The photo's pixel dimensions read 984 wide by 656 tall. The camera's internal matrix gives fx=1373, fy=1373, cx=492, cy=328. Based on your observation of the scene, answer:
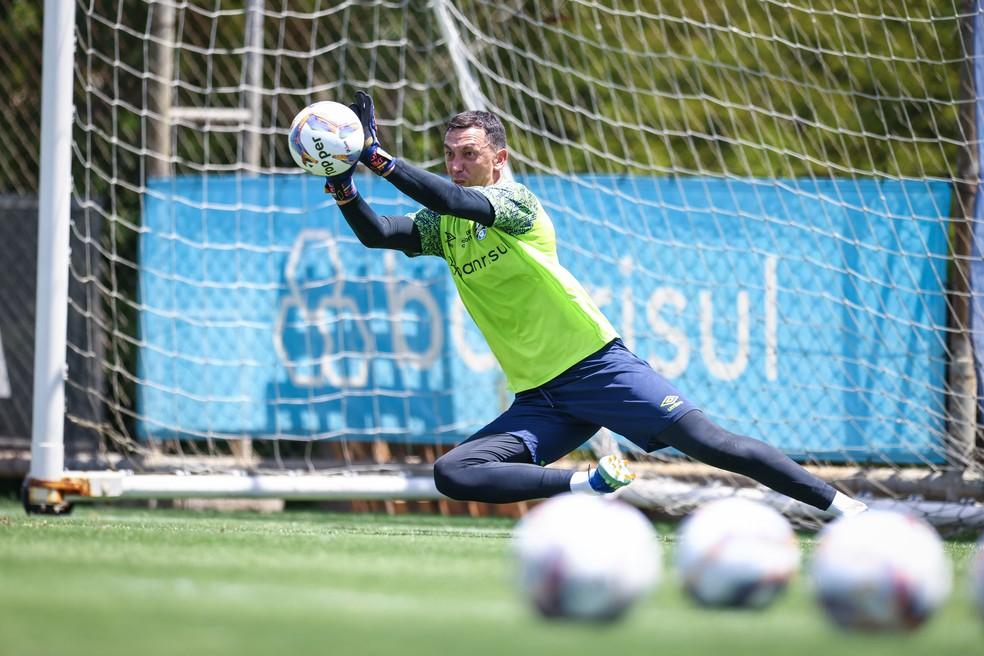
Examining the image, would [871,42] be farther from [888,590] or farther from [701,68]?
[888,590]

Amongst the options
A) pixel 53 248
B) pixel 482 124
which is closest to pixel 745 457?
pixel 482 124

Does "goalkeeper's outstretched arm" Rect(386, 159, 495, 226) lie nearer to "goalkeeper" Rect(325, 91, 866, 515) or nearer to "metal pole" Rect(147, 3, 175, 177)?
"goalkeeper" Rect(325, 91, 866, 515)

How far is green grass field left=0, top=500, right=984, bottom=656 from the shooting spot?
2893 millimetres

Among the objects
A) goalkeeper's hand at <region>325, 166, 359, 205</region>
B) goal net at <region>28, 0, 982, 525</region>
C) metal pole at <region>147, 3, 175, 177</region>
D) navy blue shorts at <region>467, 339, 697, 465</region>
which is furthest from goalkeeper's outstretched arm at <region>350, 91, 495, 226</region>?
metal pole at <region>147, 3, 175, 177</region>

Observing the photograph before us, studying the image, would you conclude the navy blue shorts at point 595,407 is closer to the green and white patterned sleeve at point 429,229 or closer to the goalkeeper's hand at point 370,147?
the green and white patterned sleeve at point 429,229

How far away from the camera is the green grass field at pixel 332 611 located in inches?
114

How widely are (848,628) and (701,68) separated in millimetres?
8351

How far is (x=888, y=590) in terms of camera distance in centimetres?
305

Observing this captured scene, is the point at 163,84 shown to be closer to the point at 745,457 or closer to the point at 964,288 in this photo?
the point at 745,457

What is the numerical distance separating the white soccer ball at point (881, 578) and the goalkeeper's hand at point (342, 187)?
2.98 metres

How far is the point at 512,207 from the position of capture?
18.4ft

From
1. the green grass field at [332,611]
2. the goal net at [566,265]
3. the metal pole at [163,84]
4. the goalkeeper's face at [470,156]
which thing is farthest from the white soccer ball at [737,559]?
the metal pole at [163,84]

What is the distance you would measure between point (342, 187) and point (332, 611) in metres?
2.62

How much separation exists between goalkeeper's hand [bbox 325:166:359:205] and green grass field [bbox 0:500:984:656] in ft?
4.76
